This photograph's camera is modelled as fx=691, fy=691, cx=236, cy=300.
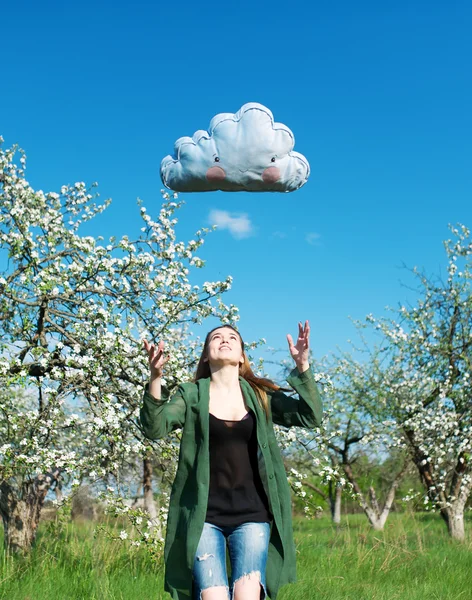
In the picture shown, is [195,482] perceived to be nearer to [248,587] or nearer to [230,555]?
[230,555]

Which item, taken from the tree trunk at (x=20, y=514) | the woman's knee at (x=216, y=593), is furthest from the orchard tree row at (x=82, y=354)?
the woman's knee at (x=216, y=593)

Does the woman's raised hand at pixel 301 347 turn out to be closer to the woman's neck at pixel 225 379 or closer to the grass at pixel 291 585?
the woman's neck at pixel 225 379

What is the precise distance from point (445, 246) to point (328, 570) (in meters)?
7.54

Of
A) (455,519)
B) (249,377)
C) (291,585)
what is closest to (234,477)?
(249,377)

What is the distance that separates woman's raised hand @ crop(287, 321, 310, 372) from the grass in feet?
9.76

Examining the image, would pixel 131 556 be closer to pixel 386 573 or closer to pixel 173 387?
pixel 173 387

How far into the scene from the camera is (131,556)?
714 cm

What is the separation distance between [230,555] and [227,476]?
0.37 m

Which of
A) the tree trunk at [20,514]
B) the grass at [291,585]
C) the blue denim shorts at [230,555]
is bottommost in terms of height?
the grass at [291,585]

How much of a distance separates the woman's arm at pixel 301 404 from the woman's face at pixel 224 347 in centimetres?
32

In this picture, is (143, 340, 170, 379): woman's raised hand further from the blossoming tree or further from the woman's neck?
the blossoming tree

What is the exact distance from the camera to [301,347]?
365cm

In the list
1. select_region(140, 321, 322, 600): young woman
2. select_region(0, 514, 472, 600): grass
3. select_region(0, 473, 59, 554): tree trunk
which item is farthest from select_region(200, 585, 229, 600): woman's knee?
select_region(0, 473, 59, 554): tree trunk

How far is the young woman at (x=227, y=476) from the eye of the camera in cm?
329
